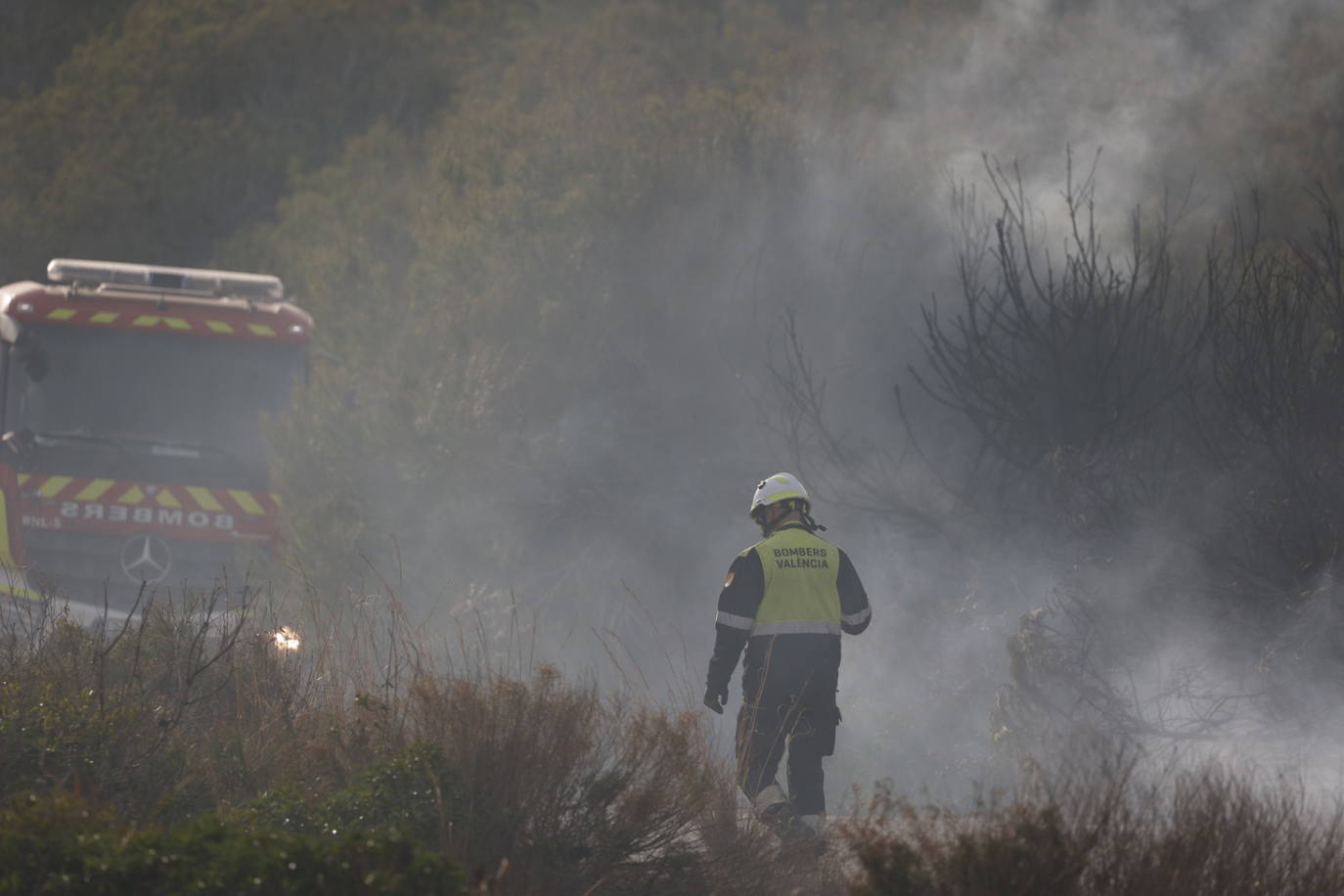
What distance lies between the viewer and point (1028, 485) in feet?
34.3

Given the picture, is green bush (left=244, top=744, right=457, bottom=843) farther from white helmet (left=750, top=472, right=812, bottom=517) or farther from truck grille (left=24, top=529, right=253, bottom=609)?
truck grille (left=24, top=529, right=253, bottom=609)

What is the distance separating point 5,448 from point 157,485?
3.34 feet

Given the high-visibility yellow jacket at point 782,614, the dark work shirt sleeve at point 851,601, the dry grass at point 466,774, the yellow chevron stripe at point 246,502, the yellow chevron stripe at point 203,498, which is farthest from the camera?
the yellow chevron stripe at point 246,502

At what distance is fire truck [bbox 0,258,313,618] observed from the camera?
36.1ft

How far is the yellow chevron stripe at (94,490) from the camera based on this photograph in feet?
36.2

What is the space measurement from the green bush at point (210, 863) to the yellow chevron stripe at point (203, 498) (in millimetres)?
7543

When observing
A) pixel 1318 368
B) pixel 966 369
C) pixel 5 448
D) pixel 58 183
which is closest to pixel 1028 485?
pixel 966 369

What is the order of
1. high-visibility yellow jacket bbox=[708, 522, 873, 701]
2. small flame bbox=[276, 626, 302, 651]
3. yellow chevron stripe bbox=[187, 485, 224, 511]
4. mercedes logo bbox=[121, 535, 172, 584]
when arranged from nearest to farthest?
small flame bbox=[276, 626, 302, 651] → high-visibility yellow jacket bbox=[708, 522, 873, 701] → mercedes logo bbox=[121, 535, 172, 584] → yellow chevron stripe bbox=[187, 485, 224, 511]

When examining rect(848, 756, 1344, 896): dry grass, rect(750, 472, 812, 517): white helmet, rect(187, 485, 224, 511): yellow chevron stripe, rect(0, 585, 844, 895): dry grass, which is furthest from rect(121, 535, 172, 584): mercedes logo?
rect(848, 756, 1344, 896): dry grass

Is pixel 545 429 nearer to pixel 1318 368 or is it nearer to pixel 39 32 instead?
pixel 1318 368

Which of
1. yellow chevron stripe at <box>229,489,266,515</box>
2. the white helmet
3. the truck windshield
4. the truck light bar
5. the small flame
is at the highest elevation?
the truck light bar

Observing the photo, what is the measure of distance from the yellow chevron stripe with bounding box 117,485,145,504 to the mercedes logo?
0.25 meters

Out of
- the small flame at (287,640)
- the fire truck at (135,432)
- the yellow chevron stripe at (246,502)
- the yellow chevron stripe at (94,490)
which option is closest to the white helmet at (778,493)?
the small flame at (287,640)

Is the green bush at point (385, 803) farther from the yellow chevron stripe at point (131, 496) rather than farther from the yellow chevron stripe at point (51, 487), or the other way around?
the yellow chevron stripe at point (51, 487)
